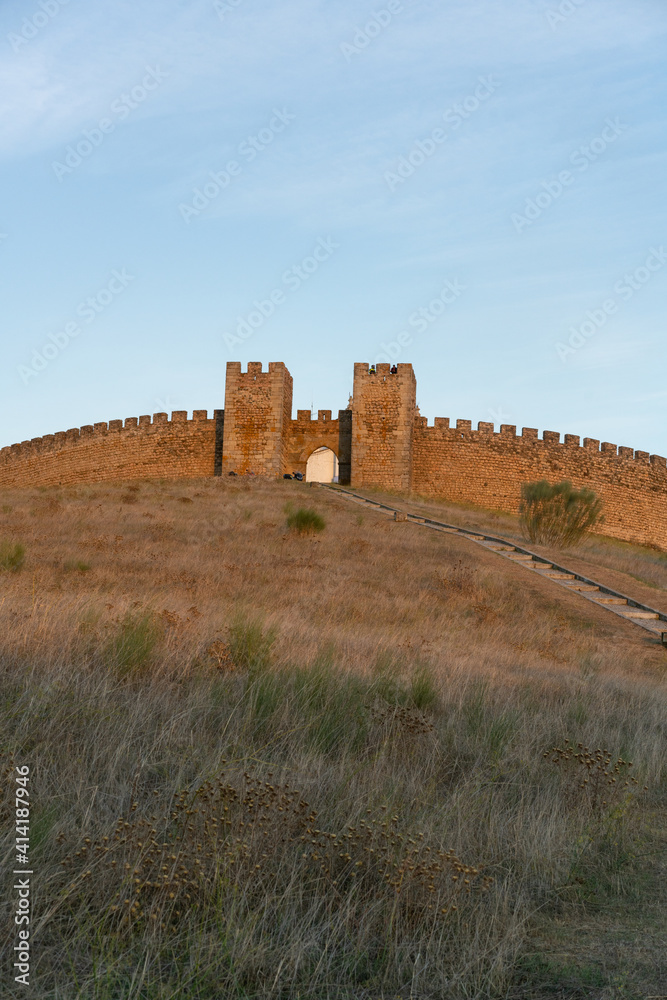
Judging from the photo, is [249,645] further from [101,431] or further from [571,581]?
[101,431]

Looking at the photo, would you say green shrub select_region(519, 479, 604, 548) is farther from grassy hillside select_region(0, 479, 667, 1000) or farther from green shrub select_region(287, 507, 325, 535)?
grassy hillside select_region(0, 479, 667, 1000)

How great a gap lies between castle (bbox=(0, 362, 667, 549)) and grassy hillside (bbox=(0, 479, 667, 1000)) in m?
23.2

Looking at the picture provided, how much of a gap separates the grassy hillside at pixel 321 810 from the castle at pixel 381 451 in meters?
23.2

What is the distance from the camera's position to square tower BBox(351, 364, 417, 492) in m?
29.4

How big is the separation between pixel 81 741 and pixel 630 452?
31.2m

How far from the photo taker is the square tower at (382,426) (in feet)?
96.4

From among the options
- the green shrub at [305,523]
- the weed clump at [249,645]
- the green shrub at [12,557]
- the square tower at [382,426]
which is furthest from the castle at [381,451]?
the weed clump at [249,645]

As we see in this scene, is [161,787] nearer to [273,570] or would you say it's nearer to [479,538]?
[273,570]

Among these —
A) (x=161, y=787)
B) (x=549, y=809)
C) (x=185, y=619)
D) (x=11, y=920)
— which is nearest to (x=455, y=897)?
(x=549, y=809)

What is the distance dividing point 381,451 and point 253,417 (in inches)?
196

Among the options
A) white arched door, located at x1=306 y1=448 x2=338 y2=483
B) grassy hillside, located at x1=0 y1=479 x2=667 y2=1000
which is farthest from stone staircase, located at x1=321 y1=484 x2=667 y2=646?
white arched door, located at x1=306 y1=448 x2=338 y2=483

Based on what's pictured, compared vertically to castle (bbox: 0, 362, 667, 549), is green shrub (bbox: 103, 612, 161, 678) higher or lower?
lower

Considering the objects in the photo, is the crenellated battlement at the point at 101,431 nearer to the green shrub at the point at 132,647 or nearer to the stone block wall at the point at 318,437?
the stone block wall at the point at 318,437

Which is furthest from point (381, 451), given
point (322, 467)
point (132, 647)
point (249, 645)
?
point (132, 647)
